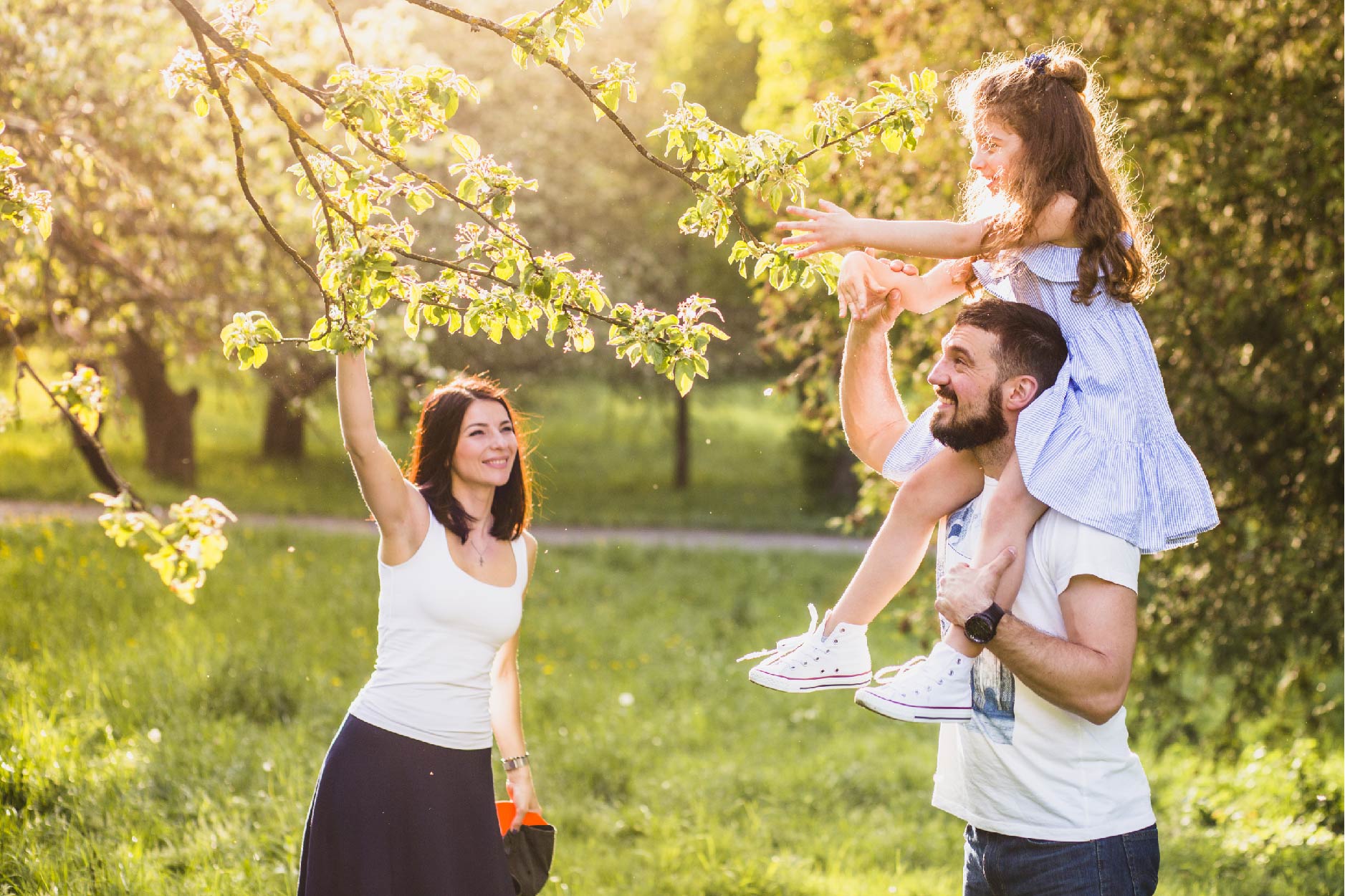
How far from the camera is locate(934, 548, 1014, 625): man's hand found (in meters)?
2.33

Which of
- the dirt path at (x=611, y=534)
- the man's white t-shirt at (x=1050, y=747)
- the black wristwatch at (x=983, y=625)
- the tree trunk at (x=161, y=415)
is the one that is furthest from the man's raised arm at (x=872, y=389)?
the tree trunk at (x=161, y=415)

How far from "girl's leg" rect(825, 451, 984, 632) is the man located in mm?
103

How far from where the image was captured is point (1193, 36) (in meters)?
6.11

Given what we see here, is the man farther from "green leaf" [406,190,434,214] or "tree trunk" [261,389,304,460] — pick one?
"tree trunk" [261,389,304,460]

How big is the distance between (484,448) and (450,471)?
0.13 metres

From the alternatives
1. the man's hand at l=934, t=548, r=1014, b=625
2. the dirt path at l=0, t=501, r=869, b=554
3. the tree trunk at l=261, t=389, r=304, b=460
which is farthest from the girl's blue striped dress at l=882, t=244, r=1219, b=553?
the tree trunk at l=261, t=389, r=304, b=460

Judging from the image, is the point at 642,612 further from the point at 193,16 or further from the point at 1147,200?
the point at 193,16

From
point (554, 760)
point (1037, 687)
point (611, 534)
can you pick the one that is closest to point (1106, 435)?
point (1037, 687)

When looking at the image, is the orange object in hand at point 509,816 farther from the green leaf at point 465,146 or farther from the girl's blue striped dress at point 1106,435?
the green leaf at point 465,146

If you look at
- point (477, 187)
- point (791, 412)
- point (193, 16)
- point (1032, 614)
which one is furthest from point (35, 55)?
point (791, 412)

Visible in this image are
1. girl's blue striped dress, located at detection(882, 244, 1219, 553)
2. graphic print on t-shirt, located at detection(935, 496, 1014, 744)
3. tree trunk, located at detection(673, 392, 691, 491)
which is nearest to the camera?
girl's blue striped dress, located at detection(882, 244, 1219, 553)

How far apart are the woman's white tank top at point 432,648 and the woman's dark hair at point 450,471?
107 mm

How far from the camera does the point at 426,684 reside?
3.12 m

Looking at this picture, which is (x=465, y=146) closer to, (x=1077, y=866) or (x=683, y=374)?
(x=683, y=374)
